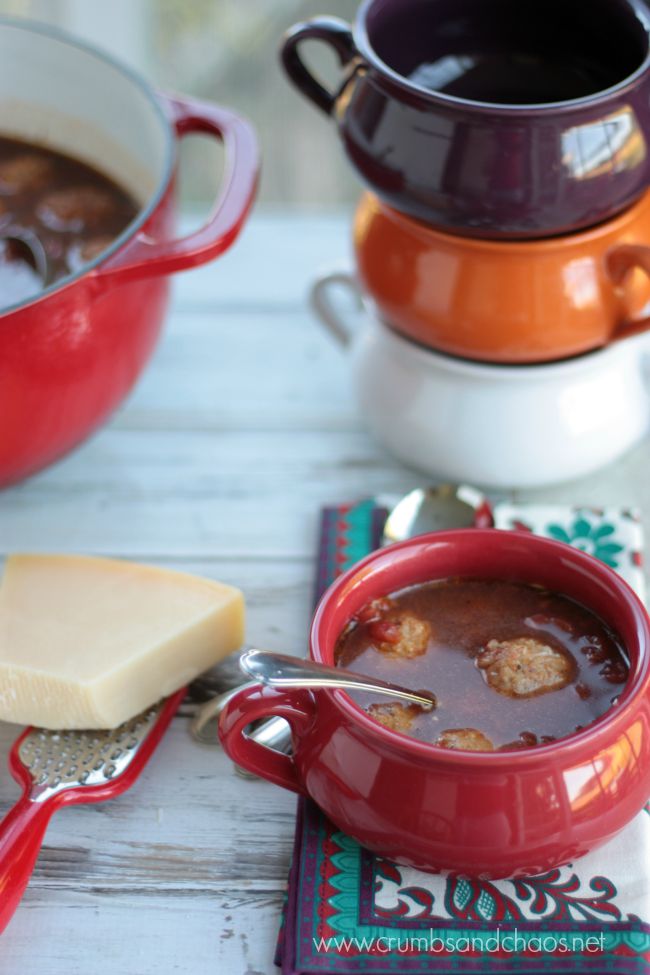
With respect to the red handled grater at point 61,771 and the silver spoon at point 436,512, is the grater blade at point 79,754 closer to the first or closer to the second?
the red handled grater at point 61,771

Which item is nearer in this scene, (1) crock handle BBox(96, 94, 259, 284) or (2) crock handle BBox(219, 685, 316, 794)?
(2) crock handle BBox(219, 685, 316, 794)

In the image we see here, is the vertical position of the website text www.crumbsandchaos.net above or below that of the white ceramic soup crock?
below

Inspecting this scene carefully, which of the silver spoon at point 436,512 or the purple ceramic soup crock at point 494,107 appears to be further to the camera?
the silver spoon at point 436,512

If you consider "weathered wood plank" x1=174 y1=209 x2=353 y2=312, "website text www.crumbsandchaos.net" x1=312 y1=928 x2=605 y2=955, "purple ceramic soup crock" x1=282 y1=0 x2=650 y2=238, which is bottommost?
"weathered wood plank" x1=174 y1=209 x2=353 y2=312

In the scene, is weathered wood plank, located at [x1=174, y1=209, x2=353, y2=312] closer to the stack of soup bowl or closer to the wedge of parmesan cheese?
the stack of soup bowl

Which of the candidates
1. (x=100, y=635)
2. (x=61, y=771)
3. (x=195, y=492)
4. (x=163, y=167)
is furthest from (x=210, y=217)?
(x=61, y=771)

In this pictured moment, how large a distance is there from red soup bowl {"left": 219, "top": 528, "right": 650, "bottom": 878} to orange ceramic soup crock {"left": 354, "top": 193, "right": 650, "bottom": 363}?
283 millimetres

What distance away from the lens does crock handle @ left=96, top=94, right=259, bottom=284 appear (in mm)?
1018

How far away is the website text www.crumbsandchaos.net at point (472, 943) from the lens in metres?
0.75

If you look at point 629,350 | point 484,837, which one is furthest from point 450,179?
point 484,837

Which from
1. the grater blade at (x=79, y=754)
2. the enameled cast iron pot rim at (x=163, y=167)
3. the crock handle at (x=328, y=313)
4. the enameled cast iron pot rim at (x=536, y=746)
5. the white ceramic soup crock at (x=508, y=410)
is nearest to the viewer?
the enameled cast iron pot rim at (x=536, y=746)

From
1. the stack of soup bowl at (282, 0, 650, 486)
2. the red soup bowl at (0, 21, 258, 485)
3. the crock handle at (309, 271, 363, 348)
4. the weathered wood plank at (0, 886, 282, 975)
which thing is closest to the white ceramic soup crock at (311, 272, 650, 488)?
the stack of soup bowl at (282, 0, 650, 486)

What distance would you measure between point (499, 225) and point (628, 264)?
13 cm

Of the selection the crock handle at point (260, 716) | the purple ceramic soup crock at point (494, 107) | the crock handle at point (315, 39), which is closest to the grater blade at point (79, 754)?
the crock handle at point (260, 716)
